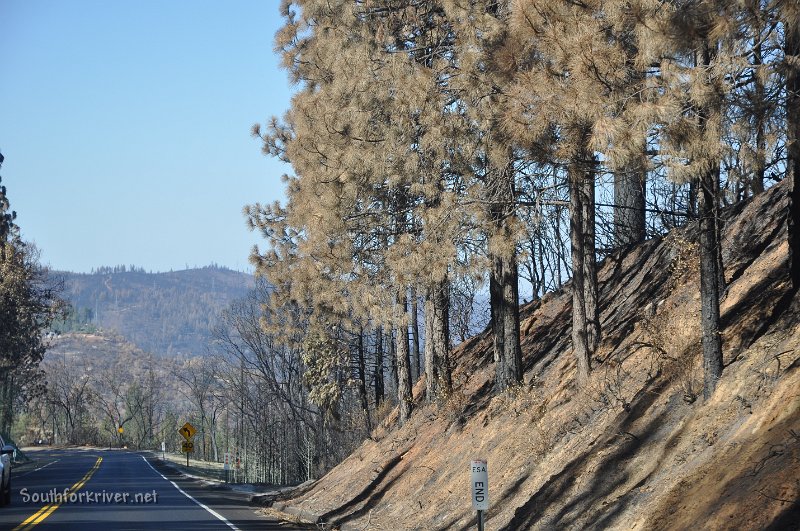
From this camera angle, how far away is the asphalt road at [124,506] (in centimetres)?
1933

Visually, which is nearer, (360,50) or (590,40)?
(590,40)

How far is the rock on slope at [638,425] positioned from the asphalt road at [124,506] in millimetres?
2411

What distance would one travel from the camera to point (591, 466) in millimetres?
A: 12523

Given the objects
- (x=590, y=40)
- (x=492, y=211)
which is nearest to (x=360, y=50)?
(x=492, y=211)

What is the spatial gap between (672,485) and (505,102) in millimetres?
6054

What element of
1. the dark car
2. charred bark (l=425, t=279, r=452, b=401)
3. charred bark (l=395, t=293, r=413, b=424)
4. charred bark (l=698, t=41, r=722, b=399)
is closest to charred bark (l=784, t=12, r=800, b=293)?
charred bark (l=698, t=41, r=722, b=399)

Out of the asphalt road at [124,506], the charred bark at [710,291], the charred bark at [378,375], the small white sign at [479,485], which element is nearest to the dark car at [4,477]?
the asphalt road at [124,506]

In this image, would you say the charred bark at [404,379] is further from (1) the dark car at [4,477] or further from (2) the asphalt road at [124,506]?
(1) the dark car at [4,477]

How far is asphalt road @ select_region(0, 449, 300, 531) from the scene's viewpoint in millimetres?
19328

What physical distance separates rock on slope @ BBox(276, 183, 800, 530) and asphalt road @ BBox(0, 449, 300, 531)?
241 centimetres

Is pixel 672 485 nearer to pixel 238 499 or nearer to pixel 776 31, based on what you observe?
pixel 776 31

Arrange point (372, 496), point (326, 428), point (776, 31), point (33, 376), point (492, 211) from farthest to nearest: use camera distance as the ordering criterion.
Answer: point (33, 376) < point (326, 428) < point (372, 496) < point (492, 211) < point (776, 31)

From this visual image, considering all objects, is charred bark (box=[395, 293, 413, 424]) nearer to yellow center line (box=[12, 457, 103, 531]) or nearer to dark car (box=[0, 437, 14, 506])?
yellow center line (box=[12, 457, 103, 531])

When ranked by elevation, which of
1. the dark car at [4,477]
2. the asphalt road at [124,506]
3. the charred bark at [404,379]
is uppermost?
the charred bark at [404,379]
